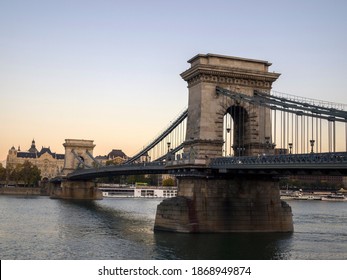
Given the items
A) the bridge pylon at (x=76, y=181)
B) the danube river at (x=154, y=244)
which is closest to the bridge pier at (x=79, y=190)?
the bridge pylon at (x=76, y=181)

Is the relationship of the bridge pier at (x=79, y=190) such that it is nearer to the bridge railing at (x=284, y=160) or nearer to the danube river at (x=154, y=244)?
the danube river at (x=154, y=244)

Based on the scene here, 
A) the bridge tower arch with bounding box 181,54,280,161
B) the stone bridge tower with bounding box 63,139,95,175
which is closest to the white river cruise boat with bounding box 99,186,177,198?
the stone bridge tower with bounding box 63,139,95,175

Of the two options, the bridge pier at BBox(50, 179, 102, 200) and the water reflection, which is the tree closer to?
the bridge pier at BBox(50, 179, 102, 200)

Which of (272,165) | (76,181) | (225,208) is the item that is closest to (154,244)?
(225,208)

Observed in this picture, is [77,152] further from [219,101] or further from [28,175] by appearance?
[219,101]

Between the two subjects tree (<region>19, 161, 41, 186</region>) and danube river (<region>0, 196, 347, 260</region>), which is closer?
danube river (<region>0, 196, 347, 260</region>)

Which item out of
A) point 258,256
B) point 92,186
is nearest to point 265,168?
point 258,256
